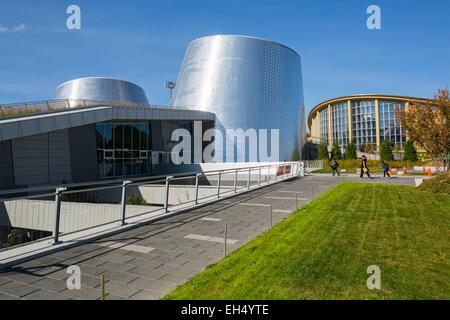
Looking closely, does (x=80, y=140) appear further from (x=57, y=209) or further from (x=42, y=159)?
(x=57, y=209)

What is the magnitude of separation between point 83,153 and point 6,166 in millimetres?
6190

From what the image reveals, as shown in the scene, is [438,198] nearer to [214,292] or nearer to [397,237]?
[397,237]

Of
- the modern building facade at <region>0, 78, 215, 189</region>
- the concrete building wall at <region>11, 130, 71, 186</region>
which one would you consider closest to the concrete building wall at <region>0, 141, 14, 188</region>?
the modern building facade at <region>0, 78, 215, 189</region>

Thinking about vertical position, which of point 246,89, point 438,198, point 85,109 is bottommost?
point 438,198

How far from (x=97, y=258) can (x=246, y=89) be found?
3655 centimetres

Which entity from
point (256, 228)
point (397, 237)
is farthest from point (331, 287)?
point (256, 228)

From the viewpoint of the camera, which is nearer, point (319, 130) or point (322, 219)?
point (322, 219)

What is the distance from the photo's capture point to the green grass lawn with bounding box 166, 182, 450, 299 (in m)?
3.70

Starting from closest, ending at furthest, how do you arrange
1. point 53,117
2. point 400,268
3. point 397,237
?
point 400,268 < point 397,237 < point 53,117

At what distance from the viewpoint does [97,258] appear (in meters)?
5.14

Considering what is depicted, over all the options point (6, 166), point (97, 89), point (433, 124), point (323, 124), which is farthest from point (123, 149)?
point (323, 124)

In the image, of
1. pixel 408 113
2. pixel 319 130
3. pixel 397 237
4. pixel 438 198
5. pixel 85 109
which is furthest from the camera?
pixel 319 130

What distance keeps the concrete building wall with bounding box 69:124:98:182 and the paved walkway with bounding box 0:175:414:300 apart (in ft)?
56.3

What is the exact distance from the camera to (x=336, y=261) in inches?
184
